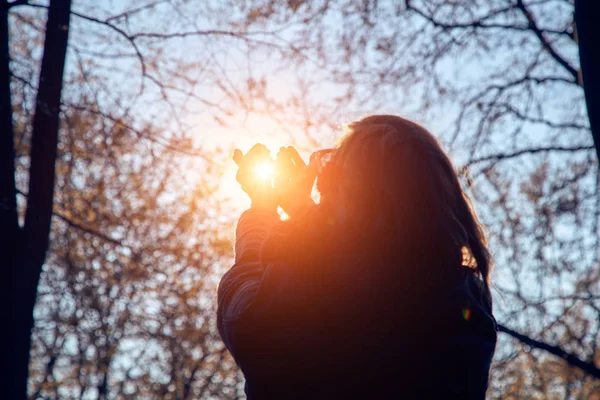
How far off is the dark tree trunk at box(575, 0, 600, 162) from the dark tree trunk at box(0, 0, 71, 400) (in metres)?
3.57

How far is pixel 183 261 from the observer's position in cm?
1309

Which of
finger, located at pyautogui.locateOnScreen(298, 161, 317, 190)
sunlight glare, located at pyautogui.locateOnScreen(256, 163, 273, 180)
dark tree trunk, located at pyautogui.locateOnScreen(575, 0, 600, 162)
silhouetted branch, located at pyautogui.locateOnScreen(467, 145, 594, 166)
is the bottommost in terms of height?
finger, located at pyautogui.locateOnScreen(298, 161, 317, 190)

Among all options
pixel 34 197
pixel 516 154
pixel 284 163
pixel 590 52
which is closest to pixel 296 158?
pixel 284 163

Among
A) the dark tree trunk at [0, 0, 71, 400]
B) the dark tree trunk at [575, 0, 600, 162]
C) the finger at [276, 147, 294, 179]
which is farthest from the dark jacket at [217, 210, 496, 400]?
the dark tree trunk at [0, 0, 71, 400]

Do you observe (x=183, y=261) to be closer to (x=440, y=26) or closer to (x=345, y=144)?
(x=440, y=26)

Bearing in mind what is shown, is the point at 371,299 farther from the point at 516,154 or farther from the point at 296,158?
the point at 516,154

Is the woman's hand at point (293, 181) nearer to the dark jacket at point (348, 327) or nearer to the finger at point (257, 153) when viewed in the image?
the finger at point (257, 153)

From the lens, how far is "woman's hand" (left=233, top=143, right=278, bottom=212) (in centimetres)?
169

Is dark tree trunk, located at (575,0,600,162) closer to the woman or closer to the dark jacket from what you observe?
the woman

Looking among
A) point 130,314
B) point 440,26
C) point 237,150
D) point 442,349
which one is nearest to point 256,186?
point 237,150

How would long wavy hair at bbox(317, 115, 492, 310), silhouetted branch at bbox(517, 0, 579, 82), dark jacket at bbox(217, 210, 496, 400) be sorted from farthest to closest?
silhouetted branch at bbox(517, 0, 579, 82) < long wavy hair at bbox(317, 115, 492, 310) < dark jacket at bbox(217, 210, 496, 400)

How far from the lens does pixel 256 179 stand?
1.77 metres

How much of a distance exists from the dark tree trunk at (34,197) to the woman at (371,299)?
323 cm

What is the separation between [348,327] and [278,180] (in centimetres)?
64
